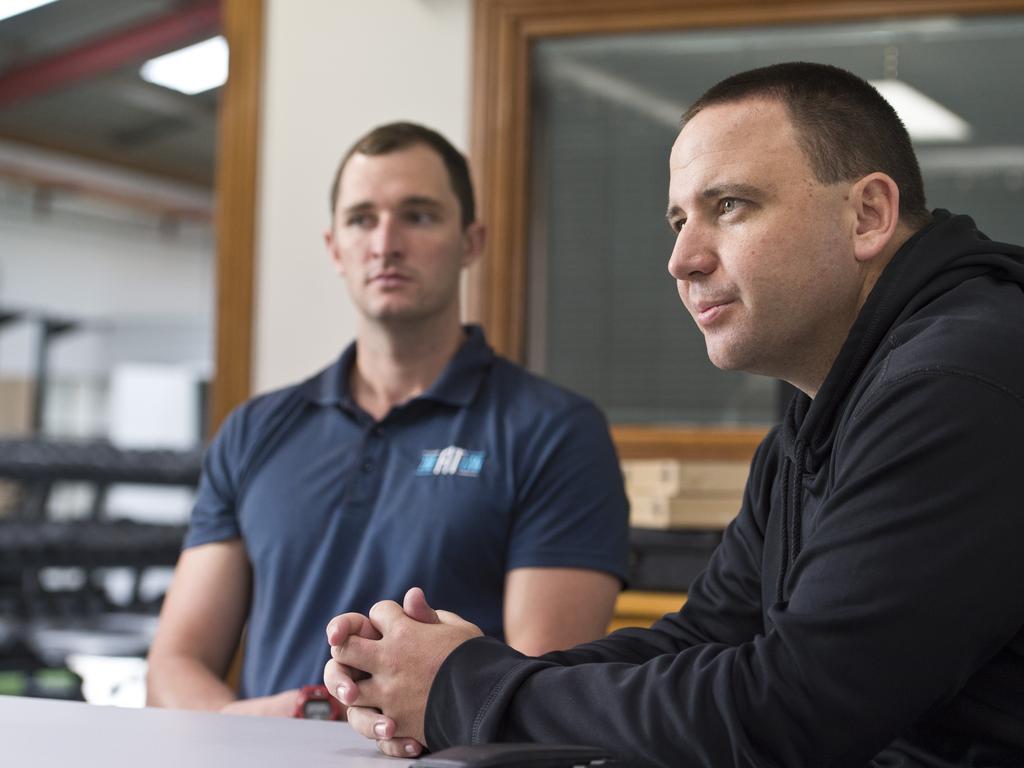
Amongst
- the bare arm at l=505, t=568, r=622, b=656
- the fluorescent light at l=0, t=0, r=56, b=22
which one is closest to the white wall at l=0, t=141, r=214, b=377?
the fluorescent light at l=0, t=0, r=56, b=22

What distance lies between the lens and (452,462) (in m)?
1.93

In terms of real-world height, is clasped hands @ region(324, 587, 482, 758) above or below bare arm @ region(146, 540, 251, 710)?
above

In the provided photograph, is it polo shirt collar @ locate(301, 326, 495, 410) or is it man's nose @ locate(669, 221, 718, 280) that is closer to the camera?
man's nose @ locate(669, 221, 718, 280)

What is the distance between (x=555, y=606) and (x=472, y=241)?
27.0 inches

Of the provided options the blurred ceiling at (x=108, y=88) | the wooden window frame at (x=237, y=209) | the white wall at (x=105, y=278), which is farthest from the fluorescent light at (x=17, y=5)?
the wooden window frame at (x=237, y=209)

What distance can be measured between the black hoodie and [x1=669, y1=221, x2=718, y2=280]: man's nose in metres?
0.16

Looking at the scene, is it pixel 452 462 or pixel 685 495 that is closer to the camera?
pixel 452 462

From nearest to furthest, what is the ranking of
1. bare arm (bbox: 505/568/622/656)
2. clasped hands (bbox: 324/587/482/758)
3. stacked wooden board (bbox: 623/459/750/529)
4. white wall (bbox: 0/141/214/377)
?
clasped hands (bbox: 324/587/482/758)
bare arm (bbox: 505/568/622/656)
stacked wooden board (bbox: 623/459/750/529)
white wall (bbox: 0/141/214/377)

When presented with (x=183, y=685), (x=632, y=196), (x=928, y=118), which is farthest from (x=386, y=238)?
(x=928, y=118)

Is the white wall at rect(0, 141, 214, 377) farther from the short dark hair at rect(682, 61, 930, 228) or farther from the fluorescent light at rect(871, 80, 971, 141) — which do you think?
the short dark hair at rect(682, 61, 930, 228)

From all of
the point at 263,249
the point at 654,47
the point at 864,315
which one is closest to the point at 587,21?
the point at 654,47

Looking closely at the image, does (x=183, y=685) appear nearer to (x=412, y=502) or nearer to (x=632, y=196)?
(x=412, y=502)

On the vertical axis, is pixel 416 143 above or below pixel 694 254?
above

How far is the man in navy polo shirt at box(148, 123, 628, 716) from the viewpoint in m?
1.88
